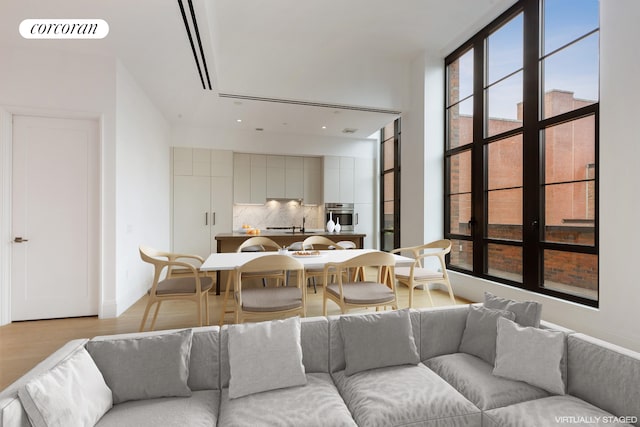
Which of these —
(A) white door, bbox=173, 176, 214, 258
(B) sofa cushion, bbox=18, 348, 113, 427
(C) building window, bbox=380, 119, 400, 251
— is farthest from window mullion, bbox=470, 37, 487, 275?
(A) white door, bbox=173, 176, 214, 258

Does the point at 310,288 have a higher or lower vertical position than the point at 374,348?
lower

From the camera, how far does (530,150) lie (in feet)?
11.7

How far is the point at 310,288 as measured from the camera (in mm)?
4949

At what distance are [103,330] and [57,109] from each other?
2.46 metres

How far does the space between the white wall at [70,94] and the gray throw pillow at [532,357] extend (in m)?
3.93

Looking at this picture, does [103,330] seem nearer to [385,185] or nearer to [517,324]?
[517,324]

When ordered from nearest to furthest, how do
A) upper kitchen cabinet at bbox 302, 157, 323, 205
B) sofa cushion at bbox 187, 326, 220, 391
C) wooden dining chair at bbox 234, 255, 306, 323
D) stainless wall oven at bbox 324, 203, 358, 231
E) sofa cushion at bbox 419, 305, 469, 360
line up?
sofa cushion at bbox 187, 326, 220, 391 → sofa cushion at bbox 419, 305, 469, 360 → wooden dining chair at bbox 234, 255, 306, 323 → stainless wall oven at bbox 324, 203, 358, 231 → upper kitchen cabinet at bbox 302, 157, 323, 205

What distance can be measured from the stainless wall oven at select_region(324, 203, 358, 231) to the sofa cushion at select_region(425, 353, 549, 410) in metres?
5.43

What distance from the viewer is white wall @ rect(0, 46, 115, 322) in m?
3.34

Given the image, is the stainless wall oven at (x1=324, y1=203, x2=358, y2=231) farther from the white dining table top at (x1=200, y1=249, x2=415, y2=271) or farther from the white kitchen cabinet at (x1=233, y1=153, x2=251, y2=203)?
the white dining table top at (x1=200, y1=249, x2=415, y2=271)

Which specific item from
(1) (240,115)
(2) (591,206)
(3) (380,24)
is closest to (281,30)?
(3) (380,24)

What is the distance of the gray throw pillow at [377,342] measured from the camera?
1.75 metres

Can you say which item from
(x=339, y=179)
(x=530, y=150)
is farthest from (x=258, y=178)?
(x=530, y=150)

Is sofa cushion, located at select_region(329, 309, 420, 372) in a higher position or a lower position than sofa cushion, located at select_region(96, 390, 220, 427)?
higher
